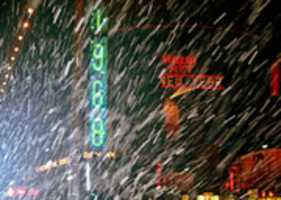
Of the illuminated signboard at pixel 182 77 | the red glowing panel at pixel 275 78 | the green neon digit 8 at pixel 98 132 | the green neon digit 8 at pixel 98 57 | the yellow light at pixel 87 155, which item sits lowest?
the red glowing panel at pixel 275 78

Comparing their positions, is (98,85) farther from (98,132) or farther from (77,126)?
(77,126)

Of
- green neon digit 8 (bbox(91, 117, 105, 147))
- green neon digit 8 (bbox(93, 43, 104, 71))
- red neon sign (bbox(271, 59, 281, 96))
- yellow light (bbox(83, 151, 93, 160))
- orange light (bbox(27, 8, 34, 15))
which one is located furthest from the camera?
orange light (bbox(27, 8, 34, 15))

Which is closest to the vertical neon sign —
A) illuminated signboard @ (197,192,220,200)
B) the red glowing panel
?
the red glowing panel

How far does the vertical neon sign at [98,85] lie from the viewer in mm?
13656

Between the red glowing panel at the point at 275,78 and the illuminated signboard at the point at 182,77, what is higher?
the illuminated signboard at the point at 182,77

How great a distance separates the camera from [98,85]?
45.5 ft

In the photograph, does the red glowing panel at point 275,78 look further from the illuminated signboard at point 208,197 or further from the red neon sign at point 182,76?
the red neon sign at point 182,76

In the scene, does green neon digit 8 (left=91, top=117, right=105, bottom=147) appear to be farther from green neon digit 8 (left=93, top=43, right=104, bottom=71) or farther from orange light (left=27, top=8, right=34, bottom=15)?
orange light (left=27, top=8, right=34, bottom=15)

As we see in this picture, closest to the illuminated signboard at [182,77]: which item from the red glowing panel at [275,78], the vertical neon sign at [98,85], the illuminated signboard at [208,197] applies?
the illuminated signboard at [208,197]

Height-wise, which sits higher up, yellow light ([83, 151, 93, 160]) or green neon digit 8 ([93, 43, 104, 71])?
green neon digit 8 ([93, 43, 104, 71])

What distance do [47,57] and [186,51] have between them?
19.0 metres

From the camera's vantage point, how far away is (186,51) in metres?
23.5

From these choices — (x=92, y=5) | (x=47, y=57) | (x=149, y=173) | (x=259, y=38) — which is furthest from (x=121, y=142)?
(x=47, y=57)

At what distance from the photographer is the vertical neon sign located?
1366 centimetres
